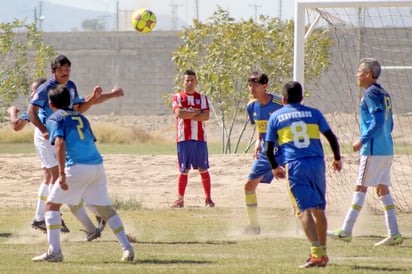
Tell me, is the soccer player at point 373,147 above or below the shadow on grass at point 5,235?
above

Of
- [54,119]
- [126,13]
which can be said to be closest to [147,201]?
[54,119]

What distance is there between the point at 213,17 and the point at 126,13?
28.3 metres

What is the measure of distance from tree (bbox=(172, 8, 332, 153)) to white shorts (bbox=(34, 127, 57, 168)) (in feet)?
45.3

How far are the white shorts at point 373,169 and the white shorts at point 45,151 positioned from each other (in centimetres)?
347

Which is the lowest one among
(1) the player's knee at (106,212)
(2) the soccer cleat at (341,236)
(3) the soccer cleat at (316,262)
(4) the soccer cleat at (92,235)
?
(4) the soccer cleat at (92,235)

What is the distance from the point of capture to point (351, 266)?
32.3 ft

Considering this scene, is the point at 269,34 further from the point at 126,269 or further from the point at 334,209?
the point at 126,269

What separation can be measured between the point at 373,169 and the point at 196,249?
2104 millimetres

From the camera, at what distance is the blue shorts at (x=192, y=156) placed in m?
16.3

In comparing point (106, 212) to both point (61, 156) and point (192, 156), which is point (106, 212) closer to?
point (61, 156)

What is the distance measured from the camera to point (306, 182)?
31.9 feet

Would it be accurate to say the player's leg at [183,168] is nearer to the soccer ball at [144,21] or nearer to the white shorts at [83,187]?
the soccer ball at [144,21]

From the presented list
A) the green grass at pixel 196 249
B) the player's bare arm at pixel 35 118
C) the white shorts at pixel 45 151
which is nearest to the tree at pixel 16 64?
the green grass at pixel 196 249

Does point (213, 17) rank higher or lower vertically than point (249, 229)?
higher
